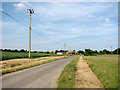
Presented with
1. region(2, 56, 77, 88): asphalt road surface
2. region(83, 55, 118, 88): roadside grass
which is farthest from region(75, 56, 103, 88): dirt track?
region(2, 56, 77, 88): asphalt road surface

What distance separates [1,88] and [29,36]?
64.6ft

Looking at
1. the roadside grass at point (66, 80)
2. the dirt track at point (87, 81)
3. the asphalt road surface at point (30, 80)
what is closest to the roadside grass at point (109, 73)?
the dirt track at point (87, 81)

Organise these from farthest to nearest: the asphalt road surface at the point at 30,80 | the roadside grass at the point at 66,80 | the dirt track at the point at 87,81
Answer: the dirt track at the point at 87,81
the asphalt road surface at the point at 30,80
the roadside grass at the point at 66,80

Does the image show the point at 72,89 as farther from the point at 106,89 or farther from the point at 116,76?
the point at 116,76

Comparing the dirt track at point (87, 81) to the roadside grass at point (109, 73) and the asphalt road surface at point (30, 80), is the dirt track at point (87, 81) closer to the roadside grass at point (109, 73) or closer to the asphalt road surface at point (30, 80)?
the roadside grass at point (109, 73)

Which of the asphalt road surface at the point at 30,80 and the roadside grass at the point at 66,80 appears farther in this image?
the asphalt road surface at the point at 30,80

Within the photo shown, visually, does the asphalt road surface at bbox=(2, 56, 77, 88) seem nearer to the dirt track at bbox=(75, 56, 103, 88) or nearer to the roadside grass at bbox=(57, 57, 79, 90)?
the roadside grass at bbox=(57, 57, 79, 90)

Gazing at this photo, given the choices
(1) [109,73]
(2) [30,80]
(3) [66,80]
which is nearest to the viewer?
(3) [66,80]

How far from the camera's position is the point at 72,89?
212 inches

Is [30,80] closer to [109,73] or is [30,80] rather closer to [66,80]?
[66,80]

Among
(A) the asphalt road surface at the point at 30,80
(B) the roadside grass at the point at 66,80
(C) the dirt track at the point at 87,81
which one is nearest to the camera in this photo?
(B) the roadside grass at the point at 66,80

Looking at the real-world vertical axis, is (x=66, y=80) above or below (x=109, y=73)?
below

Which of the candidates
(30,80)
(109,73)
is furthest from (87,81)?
(30,80)

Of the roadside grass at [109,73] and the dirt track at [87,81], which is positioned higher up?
the roadside grass at [109,73]
